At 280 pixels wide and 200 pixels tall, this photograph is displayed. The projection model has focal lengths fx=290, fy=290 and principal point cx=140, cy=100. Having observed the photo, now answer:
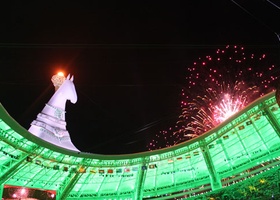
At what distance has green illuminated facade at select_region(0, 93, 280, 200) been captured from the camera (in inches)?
901

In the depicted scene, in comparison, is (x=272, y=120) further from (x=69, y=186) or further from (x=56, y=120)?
(x=56, y=120)

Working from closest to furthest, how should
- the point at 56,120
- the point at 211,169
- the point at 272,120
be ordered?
the point at 272,120, the point at 211,169, the point at 56,120

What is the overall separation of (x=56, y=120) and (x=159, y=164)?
14853 mm

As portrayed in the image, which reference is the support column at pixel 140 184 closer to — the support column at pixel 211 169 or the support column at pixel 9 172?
the support column at pixel 211 169

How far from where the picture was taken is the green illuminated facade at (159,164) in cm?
2288

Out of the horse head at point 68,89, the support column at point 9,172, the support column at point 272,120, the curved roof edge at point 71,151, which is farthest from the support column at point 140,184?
the horse head at point 68,89

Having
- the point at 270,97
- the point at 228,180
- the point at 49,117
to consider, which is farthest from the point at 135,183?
the point at 270,97

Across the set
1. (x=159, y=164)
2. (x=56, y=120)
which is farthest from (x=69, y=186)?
(x=56, y=120)

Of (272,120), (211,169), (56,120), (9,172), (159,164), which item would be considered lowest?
(9,172)

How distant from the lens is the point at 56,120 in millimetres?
36031

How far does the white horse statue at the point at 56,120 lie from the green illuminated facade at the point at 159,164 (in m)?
5.89

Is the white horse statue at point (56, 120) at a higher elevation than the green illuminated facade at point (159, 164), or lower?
higher

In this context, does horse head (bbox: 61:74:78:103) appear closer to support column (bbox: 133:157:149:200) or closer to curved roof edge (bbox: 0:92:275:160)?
curved roof edge (bbox: 0:92:275:160)

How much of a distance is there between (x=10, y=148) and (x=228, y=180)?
1941cm
